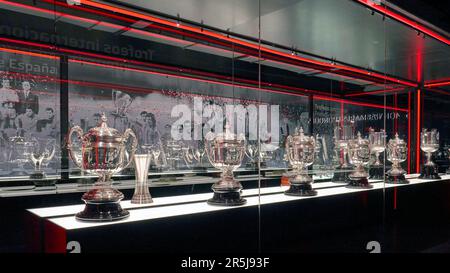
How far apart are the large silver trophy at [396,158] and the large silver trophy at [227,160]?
1.43 m

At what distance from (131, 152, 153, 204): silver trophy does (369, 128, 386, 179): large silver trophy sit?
1.53 metres

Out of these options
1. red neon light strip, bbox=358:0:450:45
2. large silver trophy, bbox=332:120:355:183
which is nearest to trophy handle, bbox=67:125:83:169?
large silver trophy, bbox=332:120:355:183

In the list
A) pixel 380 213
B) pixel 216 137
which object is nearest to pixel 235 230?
pixel 216 137

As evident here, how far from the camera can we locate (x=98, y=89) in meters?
1.33

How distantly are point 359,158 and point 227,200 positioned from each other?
116 cm

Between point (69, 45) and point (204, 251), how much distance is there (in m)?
0.95

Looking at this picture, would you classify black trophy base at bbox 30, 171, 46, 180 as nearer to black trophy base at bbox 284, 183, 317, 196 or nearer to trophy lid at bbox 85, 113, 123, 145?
trophy lid at bbox 85, 113, 123, 145

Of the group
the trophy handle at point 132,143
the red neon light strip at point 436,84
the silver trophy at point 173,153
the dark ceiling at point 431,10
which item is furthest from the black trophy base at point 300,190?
the red neon light strip at point 436,84

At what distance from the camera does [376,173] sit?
97.1 inches

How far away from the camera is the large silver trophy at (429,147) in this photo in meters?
2.80

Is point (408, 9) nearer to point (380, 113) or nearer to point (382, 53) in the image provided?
point (382, 53)

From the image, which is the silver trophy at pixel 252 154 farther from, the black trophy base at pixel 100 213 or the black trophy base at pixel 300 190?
the black trophy base at pixel 100 213

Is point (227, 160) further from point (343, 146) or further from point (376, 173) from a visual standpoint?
point (376, 173)
